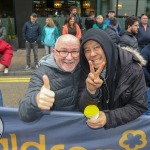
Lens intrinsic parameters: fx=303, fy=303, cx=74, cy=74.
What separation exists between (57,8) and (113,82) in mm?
10444

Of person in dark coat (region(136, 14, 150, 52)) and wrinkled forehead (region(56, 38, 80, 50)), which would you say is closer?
wrinkled forehead (region(56, 38, 80, 50))

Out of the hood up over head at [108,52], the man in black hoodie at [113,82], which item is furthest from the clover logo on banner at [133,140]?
the hood up over head at [108,52]

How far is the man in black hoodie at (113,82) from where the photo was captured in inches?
85.4

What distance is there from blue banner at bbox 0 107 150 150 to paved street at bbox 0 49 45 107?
333 centimetres

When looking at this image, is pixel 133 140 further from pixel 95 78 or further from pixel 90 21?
pixel 90 21

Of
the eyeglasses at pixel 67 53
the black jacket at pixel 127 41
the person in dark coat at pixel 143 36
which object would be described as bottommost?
the person in dark coat at pixel 143 36

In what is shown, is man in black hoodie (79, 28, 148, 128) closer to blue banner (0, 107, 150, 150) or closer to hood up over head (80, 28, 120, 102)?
hood up over head (80, 28, 120, 102)

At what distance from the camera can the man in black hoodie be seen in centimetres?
217

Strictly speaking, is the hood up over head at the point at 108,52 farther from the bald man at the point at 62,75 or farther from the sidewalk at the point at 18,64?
the sidewalk at the point at 18,64

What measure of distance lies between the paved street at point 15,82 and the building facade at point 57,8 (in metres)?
2.14

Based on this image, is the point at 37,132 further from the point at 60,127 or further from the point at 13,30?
the point at 13,30

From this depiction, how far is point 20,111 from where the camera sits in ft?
7.38

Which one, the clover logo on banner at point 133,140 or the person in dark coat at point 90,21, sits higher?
the person in dark coat at point 90,21

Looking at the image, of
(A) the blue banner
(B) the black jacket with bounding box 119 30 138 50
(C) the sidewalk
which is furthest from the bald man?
→ (C) the sidewalk
